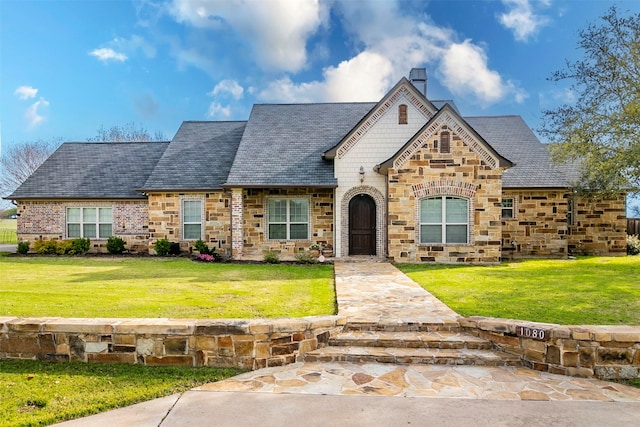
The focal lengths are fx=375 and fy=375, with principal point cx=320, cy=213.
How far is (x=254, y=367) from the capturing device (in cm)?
476

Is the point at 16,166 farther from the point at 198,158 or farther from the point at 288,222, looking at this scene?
the point at 288,222

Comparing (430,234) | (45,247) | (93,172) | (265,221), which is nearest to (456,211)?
(430,234)

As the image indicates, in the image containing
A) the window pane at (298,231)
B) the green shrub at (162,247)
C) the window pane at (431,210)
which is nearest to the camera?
the window pane at (431,210)

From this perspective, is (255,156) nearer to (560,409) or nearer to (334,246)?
(334,246)

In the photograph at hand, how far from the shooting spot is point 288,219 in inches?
602

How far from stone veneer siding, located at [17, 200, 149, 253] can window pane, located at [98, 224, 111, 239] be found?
9.5 inches

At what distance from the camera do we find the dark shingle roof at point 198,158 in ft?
53.6

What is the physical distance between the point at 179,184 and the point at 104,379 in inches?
505

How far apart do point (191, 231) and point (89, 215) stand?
512 cm

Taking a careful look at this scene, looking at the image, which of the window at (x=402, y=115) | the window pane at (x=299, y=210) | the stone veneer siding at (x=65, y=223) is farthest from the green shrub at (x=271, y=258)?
the window at (x=402, y=115)

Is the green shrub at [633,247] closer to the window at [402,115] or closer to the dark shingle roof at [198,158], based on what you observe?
the window at [402,115]

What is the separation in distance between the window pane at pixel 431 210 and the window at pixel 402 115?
3282 mm

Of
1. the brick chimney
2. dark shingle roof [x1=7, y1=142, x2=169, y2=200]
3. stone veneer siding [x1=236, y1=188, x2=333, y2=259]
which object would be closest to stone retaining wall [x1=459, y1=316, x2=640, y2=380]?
stone veneer siding [x1=236, y1=188, x2=333, y2=259]

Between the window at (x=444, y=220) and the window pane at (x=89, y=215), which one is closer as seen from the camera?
the window at (x=444, y=220)
